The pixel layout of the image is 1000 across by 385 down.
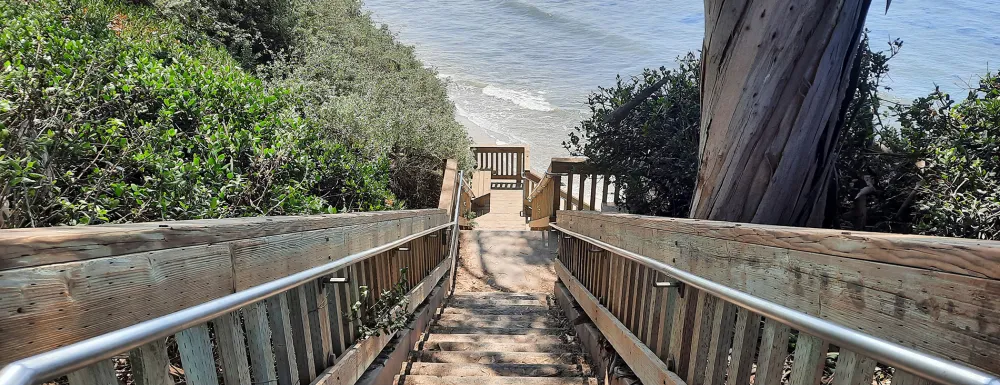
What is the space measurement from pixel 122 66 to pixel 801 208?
15.7ft

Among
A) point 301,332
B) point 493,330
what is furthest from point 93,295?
point 493,330

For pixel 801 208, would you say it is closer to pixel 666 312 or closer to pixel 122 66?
pixel 666 312

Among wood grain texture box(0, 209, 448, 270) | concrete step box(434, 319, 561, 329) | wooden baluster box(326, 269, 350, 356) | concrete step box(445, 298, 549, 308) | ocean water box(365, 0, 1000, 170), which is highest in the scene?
ocean water box(365, 0, 1000, 170)

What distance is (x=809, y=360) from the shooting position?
1.38 metres

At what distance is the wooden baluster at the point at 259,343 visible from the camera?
1736 mm

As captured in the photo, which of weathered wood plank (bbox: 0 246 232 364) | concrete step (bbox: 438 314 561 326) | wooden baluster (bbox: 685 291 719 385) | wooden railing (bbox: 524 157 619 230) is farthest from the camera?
wooden railing (bbox: 524 157 619 230)

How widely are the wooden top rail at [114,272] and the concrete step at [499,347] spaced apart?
2.55m

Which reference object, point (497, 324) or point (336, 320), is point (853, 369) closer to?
point (336, 320)

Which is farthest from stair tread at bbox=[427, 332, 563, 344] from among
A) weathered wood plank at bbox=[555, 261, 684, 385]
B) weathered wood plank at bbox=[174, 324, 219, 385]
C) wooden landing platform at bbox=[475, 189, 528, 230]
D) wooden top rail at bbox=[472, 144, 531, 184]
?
wooden top rail at bbox=[472, 144, 531, 184]

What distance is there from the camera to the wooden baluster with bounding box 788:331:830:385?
1350 mm

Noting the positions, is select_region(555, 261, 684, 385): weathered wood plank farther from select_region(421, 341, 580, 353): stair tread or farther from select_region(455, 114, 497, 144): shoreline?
select_region(455, 114, 497, 144): shoreline

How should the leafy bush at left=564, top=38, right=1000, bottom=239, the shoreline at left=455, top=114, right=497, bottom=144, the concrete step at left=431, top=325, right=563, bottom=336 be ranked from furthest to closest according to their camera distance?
the shoreline at left=455, top=114, right=497, bottom=144, the concrete step at left=431, top=325, right=563, bottom=336, the leafy bush at left=564, top=38, right=1000, bottom=239

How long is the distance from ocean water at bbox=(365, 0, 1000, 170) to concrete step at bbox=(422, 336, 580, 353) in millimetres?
10476

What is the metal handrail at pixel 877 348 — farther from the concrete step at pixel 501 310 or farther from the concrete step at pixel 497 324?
the concrete step at pixel 501 310
